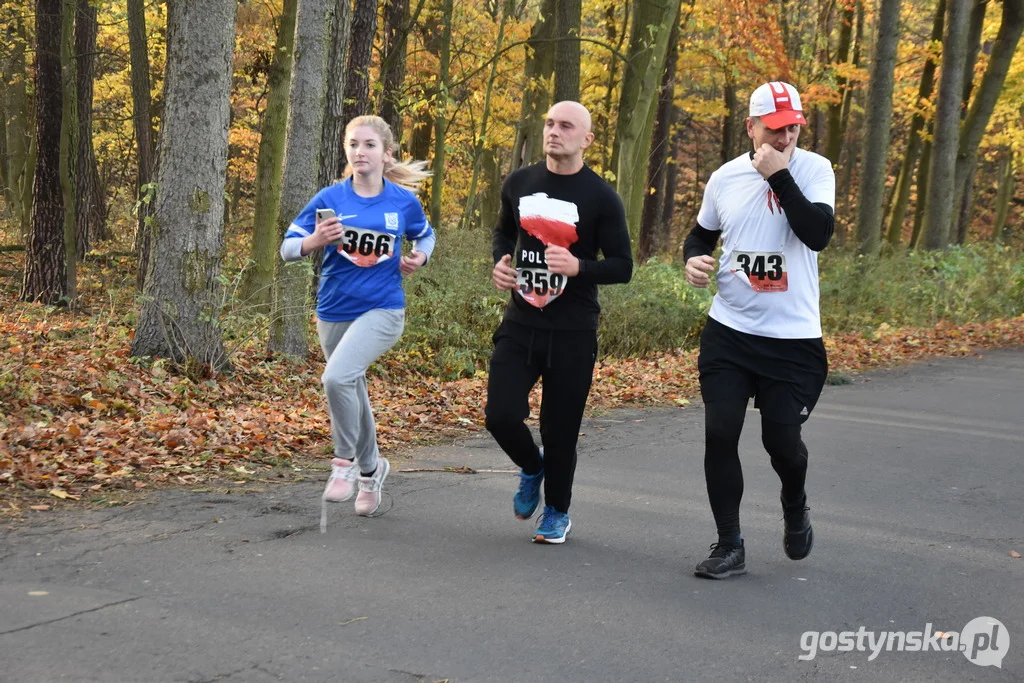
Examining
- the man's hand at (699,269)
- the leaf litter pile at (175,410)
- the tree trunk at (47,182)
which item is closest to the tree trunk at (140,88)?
the tree trunk at (47,182)

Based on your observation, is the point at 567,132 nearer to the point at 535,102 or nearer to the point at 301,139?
the point at 301,139

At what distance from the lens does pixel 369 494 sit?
616 centimetres

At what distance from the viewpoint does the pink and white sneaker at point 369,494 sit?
6.14 m

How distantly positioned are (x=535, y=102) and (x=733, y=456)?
16.6 meters

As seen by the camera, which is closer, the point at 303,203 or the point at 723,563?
the point at 723,563

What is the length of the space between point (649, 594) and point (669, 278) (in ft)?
41.4

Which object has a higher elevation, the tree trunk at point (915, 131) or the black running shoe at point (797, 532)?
the tree trunk at point (915, 131)

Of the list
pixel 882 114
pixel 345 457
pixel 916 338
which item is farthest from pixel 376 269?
pixel 882 114

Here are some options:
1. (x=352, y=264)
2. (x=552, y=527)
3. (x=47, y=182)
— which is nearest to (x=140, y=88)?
(x=47, y=182)

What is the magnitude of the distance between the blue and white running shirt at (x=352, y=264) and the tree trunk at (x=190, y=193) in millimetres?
4802

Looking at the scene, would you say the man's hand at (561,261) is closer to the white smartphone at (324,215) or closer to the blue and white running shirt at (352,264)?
the blue and white running shirt at (352,264)

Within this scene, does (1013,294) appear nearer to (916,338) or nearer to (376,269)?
(916,338)

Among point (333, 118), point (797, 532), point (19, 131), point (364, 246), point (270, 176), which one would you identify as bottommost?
point (797, 532)

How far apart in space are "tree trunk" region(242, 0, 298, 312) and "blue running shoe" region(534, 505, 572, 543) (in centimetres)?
785
